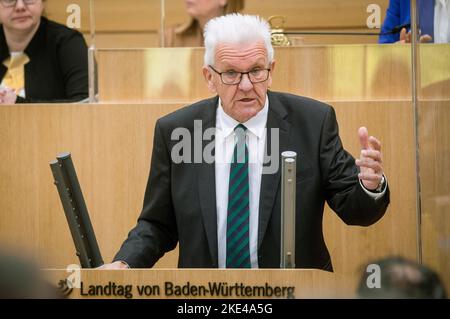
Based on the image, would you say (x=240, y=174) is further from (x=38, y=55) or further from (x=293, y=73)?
(x=38, y=55)

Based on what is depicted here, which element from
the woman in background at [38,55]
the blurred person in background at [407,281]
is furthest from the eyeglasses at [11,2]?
the blurred person in background at [407,281]

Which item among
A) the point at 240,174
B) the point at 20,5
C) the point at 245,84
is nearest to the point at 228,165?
the point at 240,174

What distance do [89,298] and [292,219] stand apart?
383mm

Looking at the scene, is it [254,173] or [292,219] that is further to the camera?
[254,173]

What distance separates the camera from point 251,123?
2146mm

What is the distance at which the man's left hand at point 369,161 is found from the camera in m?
1.80

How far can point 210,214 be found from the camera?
206cm

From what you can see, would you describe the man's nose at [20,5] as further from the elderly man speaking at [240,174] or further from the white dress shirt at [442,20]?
the white dress shirt at [442,20]

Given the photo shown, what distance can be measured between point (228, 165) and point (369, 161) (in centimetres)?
39
